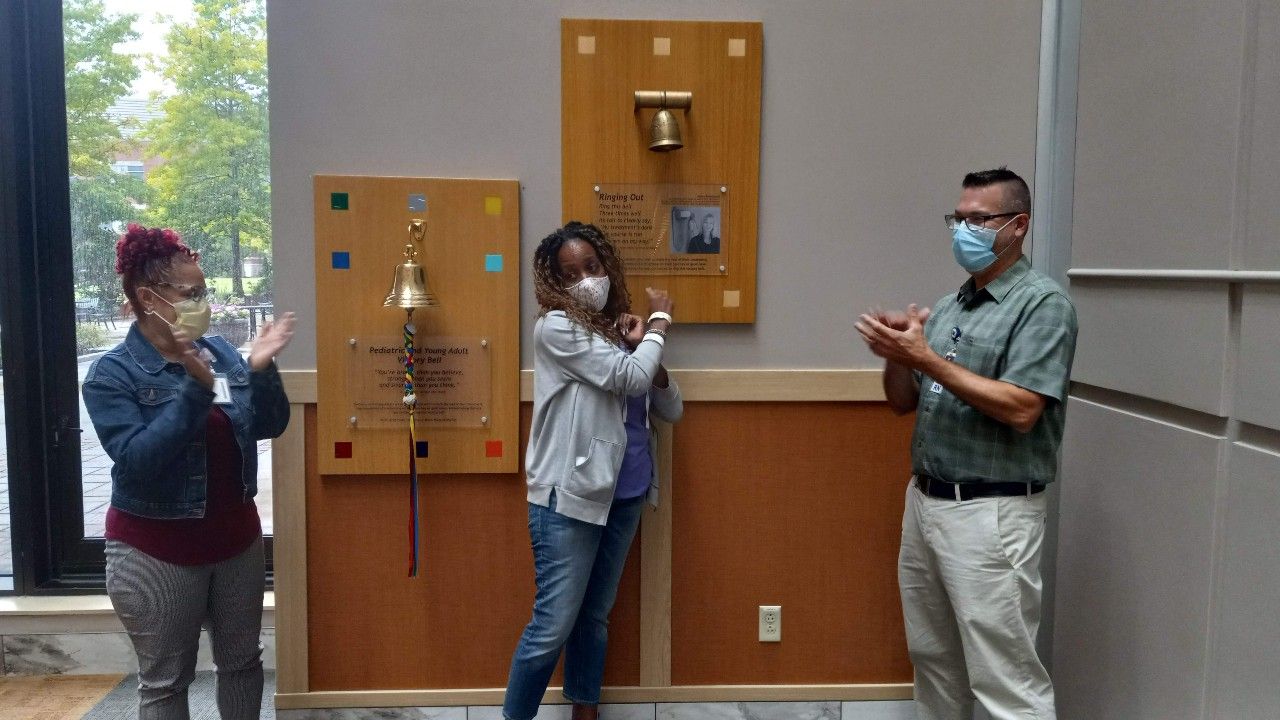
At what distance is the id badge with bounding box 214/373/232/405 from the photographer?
6.15 ft

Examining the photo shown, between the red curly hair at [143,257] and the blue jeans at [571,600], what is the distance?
1056 mm

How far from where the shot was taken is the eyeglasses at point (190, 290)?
1.84m

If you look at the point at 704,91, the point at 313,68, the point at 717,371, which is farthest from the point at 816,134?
the point at 313,68

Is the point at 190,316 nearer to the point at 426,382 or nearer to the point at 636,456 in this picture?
the point at 426,382

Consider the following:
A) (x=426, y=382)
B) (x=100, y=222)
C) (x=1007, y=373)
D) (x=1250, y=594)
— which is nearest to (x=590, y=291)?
(x=426, y=382)

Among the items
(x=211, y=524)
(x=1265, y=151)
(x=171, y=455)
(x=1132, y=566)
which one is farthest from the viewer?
(x=1132, y=566)

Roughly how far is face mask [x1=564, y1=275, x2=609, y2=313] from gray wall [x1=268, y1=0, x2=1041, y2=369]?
1.09 ft

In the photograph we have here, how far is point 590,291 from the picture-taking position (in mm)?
2170

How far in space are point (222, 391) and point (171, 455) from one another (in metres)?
0.19

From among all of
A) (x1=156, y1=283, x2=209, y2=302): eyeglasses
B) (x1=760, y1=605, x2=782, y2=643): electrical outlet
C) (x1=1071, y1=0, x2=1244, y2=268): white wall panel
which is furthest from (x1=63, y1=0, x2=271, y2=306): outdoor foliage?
(x1=1071, y1=0, x2=1244, y2=268): white wall panel

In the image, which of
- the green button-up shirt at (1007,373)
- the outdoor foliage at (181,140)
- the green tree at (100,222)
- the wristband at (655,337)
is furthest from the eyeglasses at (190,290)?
the green button-up shirt at (1007,373)

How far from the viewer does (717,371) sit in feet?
8.18

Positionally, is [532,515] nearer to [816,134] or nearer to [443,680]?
[443,680]

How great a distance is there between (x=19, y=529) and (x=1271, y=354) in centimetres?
382
